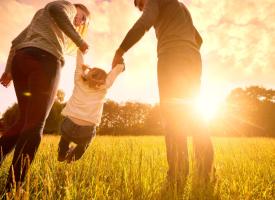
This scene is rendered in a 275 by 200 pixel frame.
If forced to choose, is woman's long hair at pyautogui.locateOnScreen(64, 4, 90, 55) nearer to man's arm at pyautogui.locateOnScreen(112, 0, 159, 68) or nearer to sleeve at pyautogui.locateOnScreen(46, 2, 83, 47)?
sleeve at pyautogui.locateOnScreen(46, 2, 83, 47)

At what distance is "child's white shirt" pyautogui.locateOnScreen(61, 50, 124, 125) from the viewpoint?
11.9 feet

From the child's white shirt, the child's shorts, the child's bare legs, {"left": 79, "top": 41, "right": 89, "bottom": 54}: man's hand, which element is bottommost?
the child's bare legs

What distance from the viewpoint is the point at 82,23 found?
305cm

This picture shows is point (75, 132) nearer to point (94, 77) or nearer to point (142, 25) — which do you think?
point (94, 77)

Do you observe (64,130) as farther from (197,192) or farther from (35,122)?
(197,192)

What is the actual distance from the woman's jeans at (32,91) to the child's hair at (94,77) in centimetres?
123

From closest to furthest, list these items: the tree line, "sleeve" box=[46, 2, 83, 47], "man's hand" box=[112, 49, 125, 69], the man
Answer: "sleeve" box=[46, 2, 83, 47] < the man < "man's hand" box=[112, 49, 125, 69] < the tree line

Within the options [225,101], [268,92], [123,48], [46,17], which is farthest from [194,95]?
[268,92]

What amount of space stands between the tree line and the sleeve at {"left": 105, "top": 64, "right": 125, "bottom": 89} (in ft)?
73.1

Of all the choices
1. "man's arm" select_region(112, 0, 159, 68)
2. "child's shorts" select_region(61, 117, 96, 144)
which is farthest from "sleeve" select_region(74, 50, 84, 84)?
"man's arm" select_region(112, 0, 159, 68)

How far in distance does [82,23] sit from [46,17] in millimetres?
592

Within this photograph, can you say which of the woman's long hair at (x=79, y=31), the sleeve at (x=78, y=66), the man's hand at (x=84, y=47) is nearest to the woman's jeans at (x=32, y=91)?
the man's hand at (x=84, y=47)

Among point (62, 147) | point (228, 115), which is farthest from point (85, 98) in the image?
point (228, 115)

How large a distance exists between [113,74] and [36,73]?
1.57m
